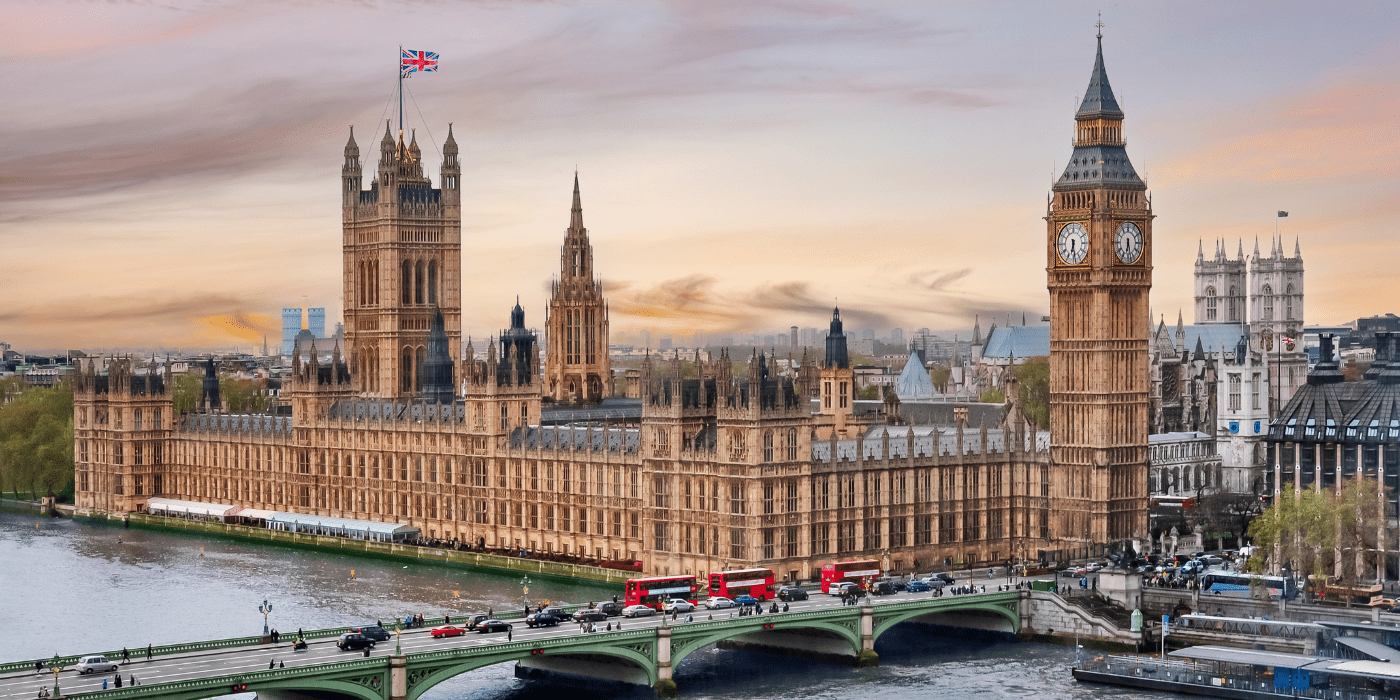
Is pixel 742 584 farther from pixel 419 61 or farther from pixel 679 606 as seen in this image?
pixel 419 61

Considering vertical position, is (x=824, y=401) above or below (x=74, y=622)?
above

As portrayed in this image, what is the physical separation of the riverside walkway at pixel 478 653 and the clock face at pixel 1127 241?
92.0 ft

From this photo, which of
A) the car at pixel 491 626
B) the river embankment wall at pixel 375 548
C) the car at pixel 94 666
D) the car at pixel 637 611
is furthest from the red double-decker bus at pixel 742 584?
the car at pixel 94 666

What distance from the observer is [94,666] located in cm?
8806

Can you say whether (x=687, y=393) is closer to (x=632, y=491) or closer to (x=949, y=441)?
(x=632, y=491)

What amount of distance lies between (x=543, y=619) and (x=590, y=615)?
9.07ft

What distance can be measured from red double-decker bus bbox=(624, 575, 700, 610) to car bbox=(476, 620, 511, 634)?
39.7 ft

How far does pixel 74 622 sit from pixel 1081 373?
63.2 meters

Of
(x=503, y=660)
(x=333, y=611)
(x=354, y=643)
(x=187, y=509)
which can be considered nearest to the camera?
(x=354, y=643)

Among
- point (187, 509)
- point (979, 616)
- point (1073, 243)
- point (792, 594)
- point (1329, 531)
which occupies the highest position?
point (1073, 243)

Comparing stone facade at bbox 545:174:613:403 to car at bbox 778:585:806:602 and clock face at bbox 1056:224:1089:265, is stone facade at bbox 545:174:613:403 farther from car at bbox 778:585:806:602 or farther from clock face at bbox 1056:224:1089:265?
car at bbox 778:585:806:602

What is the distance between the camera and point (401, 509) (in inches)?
6132

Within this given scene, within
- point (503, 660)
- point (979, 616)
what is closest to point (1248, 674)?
point (979, 616)

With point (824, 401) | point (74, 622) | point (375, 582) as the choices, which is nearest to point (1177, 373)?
point (824, 401)
